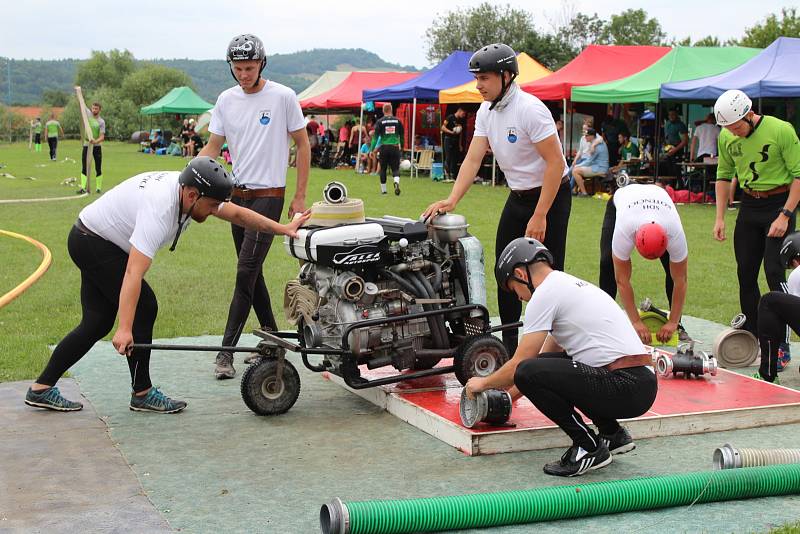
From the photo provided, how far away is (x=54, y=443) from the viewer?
5.25 meters

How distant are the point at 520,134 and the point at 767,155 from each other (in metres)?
2.07

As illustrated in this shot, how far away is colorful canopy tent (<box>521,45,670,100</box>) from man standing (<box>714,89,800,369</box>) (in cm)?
1552

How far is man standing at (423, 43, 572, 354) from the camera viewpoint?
6.09 metres

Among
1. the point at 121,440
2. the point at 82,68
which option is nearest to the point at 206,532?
the point at 121,440

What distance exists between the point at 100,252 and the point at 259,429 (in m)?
1.36

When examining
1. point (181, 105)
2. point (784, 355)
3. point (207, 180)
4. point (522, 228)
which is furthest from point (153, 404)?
point (181, 105)

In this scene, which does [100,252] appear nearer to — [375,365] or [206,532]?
[375,365]

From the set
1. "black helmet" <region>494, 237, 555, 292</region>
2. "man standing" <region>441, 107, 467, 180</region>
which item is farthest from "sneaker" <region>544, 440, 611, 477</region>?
"man standing" <region>441, 107, 467, 180</region>

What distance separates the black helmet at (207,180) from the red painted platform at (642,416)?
1.59 meters

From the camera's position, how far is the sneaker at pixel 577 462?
474 centimetres

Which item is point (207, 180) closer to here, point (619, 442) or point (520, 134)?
point (520, 134)

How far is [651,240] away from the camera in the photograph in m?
6.30

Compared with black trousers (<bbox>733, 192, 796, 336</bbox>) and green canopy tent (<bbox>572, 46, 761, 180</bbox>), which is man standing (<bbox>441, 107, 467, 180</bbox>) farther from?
black trousers (<bbox>733, 192, 796, 336</bbox>)

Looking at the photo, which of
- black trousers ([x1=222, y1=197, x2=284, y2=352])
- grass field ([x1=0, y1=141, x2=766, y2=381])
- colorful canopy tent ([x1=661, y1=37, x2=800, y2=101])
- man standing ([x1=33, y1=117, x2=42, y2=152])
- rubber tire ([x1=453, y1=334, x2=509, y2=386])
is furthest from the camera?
man standing ([x1=33, y1=117, x2=42, y2=152])
